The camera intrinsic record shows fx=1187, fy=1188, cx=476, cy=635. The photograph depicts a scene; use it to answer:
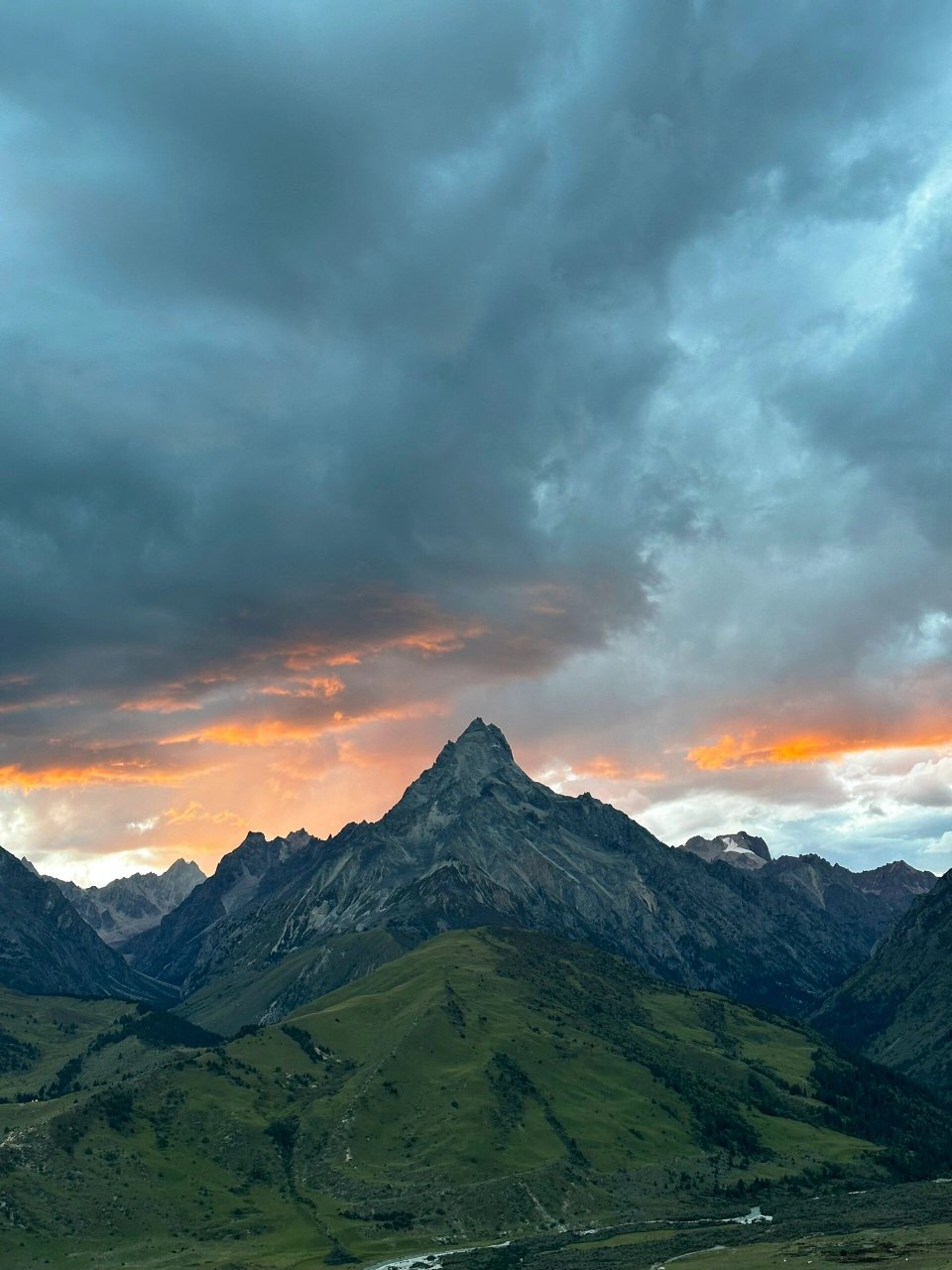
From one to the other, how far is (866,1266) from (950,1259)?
13.4 m

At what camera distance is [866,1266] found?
653 feet

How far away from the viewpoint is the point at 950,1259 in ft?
A: 641
